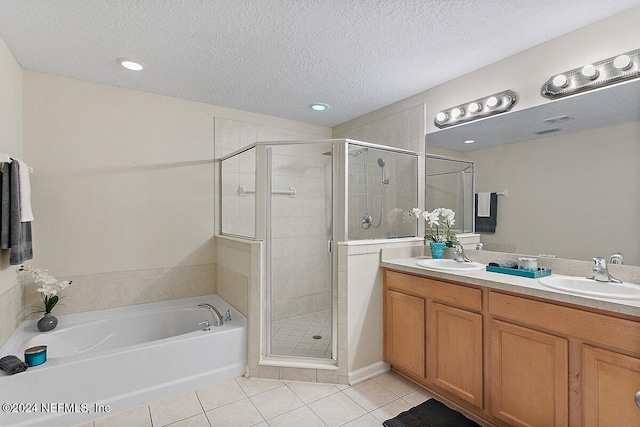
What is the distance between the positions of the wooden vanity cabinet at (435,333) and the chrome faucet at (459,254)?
441 mm

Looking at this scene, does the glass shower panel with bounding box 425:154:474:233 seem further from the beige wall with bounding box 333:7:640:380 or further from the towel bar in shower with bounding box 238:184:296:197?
the towel bar in shower with bounding box 238:184:296:197

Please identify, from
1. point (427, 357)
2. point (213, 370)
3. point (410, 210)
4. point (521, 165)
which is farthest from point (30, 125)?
point (521, 165)

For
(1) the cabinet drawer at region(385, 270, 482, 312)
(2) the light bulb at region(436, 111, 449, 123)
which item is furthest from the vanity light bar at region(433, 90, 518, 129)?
(1) the cabinet drawer at region(385, 270, 482, 312)

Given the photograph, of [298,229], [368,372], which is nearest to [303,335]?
[368,372]

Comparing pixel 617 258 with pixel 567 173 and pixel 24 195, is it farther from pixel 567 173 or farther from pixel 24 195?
pixel 24 195

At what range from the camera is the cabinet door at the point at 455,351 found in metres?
1.88

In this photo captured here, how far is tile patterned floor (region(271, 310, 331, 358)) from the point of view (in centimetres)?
252

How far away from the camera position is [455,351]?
1996mm

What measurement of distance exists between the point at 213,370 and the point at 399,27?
2762mm

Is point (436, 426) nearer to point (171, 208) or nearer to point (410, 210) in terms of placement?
point (410, 210)

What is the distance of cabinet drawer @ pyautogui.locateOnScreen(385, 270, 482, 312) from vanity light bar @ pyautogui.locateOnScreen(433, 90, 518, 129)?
1355mm

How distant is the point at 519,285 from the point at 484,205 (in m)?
0.89

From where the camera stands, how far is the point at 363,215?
8.43 ft

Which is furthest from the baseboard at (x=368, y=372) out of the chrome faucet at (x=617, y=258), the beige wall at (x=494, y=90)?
the chrome faucet at (x=617, y=258)
